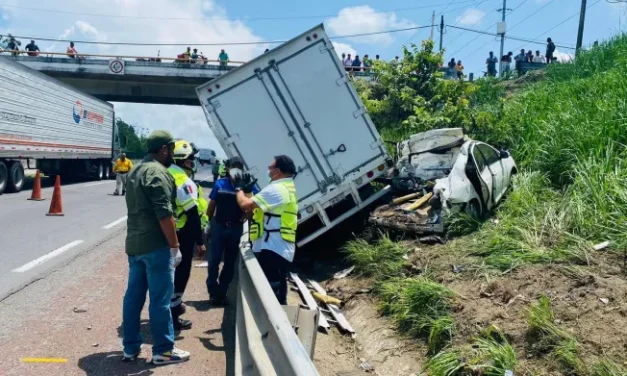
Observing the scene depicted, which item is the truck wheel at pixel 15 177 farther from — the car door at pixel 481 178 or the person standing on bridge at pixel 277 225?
the person standing on bridge at pixel 277 225

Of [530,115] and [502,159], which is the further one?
[530,115]

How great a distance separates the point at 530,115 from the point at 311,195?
6229mm

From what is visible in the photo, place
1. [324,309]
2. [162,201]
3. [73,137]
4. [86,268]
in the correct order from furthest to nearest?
[73,137] → [86,268] → [324,309] → [162,201]

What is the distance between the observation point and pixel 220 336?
5.15 metres

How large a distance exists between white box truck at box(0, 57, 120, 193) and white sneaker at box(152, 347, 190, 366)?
14.5 m

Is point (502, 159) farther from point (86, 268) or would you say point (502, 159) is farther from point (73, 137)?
point (73, 137)

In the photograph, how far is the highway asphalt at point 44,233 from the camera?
7035mm

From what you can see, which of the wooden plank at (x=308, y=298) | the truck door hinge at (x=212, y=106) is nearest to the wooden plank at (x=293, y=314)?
the wooden plank at (x=308, y=298)

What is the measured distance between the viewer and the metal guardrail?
261cm

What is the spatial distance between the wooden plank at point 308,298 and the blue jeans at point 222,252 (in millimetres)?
1030

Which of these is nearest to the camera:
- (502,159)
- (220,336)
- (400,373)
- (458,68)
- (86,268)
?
(400,373)

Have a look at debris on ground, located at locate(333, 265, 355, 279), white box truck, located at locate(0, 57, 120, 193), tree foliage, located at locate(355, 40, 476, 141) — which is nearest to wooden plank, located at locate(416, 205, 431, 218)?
debris on ground, located at locate(333, 265, 355, 279)

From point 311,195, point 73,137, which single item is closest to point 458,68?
point 73,137

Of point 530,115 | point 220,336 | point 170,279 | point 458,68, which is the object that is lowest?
point 458,68
